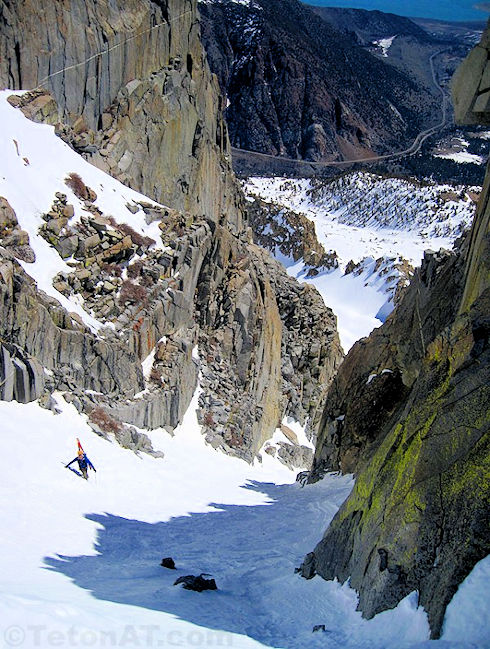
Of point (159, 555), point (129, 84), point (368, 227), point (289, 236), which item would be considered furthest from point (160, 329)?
point (368, 227)

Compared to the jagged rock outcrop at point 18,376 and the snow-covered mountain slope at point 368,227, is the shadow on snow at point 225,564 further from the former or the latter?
the snow-covered mountain slope at point 368,227

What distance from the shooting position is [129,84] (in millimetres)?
40031

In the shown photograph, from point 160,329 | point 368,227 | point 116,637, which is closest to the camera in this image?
point 116,637

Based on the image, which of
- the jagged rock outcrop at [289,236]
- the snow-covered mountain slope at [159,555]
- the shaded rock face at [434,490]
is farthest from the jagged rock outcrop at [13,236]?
the jagged rock outcrop at [289,236]

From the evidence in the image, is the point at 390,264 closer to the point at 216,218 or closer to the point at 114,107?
the point at 216,218

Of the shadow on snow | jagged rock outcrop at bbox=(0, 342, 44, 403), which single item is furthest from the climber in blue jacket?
jagged rock outcrop at bbox=(0, 342, 44, 403)

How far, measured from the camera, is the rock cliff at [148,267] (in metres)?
27.7

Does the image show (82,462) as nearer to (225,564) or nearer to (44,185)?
(225,564)

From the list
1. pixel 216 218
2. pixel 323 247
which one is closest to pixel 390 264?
pixel 323 247

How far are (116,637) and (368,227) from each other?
113 metres

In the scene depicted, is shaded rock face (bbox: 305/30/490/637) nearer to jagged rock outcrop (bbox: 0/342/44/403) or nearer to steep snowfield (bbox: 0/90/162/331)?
jagged rock outcrop (bbox: 0/342/44/403)

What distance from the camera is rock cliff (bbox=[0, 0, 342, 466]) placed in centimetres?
2767

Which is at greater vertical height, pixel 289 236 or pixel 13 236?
pixel 13 236

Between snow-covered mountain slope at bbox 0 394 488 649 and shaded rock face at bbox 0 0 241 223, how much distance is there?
1712cm
